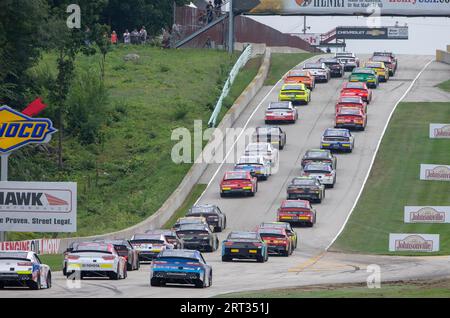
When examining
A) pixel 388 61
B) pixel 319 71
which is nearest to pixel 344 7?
pixel 388 61

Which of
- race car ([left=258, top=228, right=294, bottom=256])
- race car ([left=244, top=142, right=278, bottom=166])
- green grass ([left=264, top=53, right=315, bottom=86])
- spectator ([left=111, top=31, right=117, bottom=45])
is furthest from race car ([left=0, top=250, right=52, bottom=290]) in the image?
spectator ([left=111, top=31, right=117, bottom=45])

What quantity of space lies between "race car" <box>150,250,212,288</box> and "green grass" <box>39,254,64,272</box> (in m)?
6.73

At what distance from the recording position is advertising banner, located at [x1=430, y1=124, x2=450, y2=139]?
72356 mm

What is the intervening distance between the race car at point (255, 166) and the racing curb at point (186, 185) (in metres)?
2.58

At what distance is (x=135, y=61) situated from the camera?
9650 centimetres

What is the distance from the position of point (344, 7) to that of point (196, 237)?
1900 inches

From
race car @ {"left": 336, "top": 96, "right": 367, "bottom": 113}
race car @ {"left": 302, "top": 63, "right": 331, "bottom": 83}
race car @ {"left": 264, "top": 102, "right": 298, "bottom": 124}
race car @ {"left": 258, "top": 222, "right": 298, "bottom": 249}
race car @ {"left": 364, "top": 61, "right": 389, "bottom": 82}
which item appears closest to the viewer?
race car @ {"left": 258, "top": 222, "right": 298, "bottom": 249}

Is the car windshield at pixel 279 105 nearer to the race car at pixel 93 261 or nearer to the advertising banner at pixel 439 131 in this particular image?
the advertising banner at pixel 439 131

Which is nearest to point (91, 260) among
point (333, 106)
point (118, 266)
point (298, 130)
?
point (118, 266)

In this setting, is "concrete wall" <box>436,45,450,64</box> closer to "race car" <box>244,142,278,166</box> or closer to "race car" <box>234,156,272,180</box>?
"race car" <box>244,142,278,166</box>

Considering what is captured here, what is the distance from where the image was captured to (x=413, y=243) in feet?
174

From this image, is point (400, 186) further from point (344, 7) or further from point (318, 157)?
point (344, 7)
